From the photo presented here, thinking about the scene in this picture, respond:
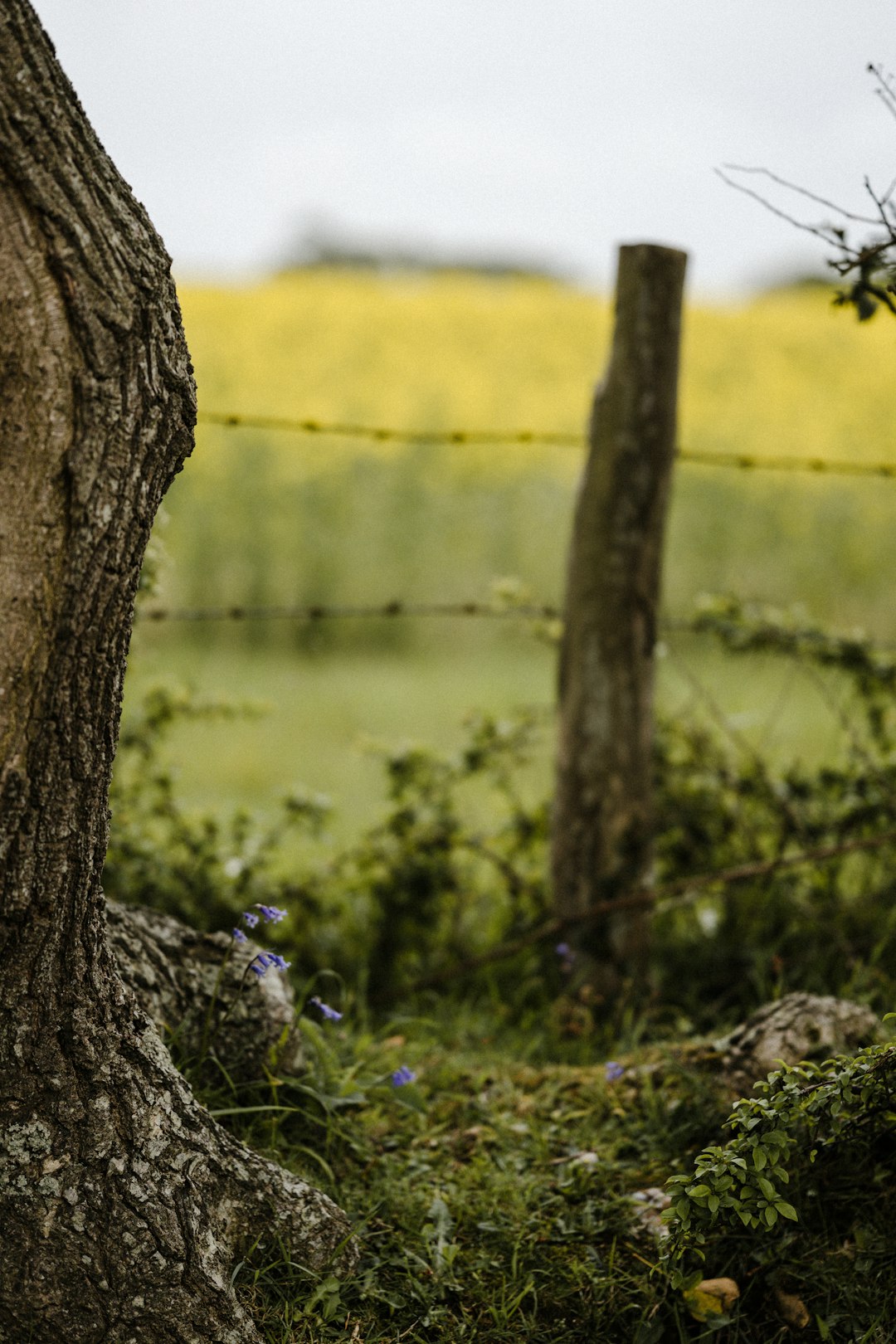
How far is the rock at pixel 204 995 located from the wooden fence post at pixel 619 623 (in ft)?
3.60

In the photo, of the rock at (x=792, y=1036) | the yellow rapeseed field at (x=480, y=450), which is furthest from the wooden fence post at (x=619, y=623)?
the yellow rapeseed field at (x=480, y=450)

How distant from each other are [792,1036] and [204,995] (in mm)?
1164

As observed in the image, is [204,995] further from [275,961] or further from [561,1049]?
[561,1049]

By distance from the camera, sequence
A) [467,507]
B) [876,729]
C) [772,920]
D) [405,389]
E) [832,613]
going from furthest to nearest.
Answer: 1. [405,389]
2. [467,507]
3. [832,613]
4. [876,729]
5. [772,920]

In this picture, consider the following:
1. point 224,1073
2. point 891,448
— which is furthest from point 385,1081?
point 891,448

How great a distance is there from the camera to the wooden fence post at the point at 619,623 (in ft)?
10.0

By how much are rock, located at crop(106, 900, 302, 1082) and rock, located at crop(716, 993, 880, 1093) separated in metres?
0.89

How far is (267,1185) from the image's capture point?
1.87 meters

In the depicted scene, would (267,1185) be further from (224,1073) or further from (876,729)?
(876,729)

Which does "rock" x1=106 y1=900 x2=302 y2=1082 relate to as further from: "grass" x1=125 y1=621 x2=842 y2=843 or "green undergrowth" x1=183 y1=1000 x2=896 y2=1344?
"grass" x1=125 y1=621 x2=842 y2=843

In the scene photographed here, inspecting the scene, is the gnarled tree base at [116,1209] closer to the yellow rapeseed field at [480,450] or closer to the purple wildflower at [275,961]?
the purple wildflower at [275,961]

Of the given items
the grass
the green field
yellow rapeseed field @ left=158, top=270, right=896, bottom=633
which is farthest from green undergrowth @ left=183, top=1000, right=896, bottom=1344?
yellow rapeseed field @ left=158, top=270, right=896, bottom=633

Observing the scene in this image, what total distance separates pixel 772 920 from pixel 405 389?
11.2 m

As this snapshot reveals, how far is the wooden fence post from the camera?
10.0 feet
